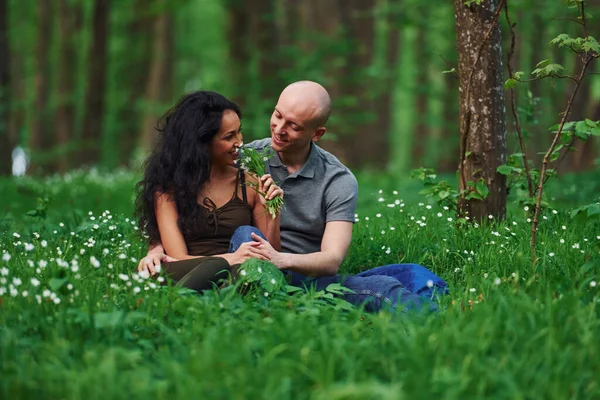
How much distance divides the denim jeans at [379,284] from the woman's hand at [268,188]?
0.78 ft

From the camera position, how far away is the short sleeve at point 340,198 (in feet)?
16.4

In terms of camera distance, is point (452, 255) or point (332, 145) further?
point (332, 145)

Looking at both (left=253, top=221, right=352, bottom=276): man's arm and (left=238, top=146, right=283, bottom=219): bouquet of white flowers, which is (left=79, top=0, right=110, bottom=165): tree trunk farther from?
(left=253, top=221, right=352, bottom=276): man's arm

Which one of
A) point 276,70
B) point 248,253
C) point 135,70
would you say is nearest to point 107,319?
point 248,253

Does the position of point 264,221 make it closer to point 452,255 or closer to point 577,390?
point 452,255

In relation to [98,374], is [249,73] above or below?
above

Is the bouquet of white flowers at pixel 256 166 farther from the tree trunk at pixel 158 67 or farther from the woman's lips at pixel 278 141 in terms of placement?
the tree trunk at pixel 158 67

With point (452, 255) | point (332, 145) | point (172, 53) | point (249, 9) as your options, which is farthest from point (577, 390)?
point (172, 53)

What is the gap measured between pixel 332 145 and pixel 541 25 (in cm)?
513

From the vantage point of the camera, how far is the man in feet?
15.4

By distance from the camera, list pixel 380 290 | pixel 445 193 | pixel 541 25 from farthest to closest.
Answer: pixel 541 25, pixel 445 193, pixel 380 290

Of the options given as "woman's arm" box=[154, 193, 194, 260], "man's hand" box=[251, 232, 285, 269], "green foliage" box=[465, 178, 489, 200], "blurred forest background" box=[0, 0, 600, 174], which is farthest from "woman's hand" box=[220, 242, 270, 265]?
"blurred forest background" box=[0, 0, 600, 174]

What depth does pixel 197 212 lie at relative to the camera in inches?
191

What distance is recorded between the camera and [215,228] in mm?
4941
